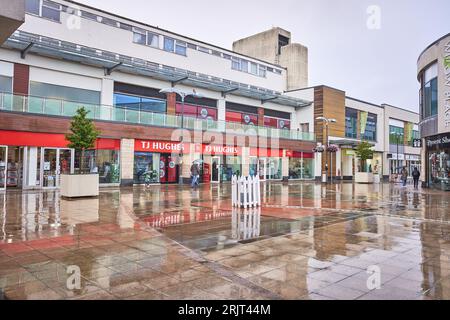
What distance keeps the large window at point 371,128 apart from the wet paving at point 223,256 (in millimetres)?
36606

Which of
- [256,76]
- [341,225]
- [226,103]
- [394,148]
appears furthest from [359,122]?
[341,225]

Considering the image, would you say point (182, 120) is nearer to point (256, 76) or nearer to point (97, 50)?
point (97, 50)

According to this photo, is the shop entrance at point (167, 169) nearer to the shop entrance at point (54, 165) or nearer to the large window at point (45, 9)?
the shop entrance at point (54, 165)

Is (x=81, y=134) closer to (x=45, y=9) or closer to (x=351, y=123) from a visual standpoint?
(x=45, y=9)

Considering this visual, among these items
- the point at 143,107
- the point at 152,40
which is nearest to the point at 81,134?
the point at 143,107

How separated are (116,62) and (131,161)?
6.63 metres

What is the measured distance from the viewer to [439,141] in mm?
22469

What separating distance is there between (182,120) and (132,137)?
→ 12.6 ft

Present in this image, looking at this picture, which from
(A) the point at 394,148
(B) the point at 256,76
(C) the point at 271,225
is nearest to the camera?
(C) the point at 271,225

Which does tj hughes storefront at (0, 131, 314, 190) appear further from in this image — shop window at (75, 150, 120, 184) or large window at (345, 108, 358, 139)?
large window at (345, 108, 358, 139)

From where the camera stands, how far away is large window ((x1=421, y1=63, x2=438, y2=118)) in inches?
902

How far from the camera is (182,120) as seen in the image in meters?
24.8

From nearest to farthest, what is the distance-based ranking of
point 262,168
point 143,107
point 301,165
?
point 143,107 → point 262,168 → point 301,165

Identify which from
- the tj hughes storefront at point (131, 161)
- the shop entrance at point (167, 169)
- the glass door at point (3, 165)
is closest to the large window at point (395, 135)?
the tj hughes storefront at point (131, 161)
